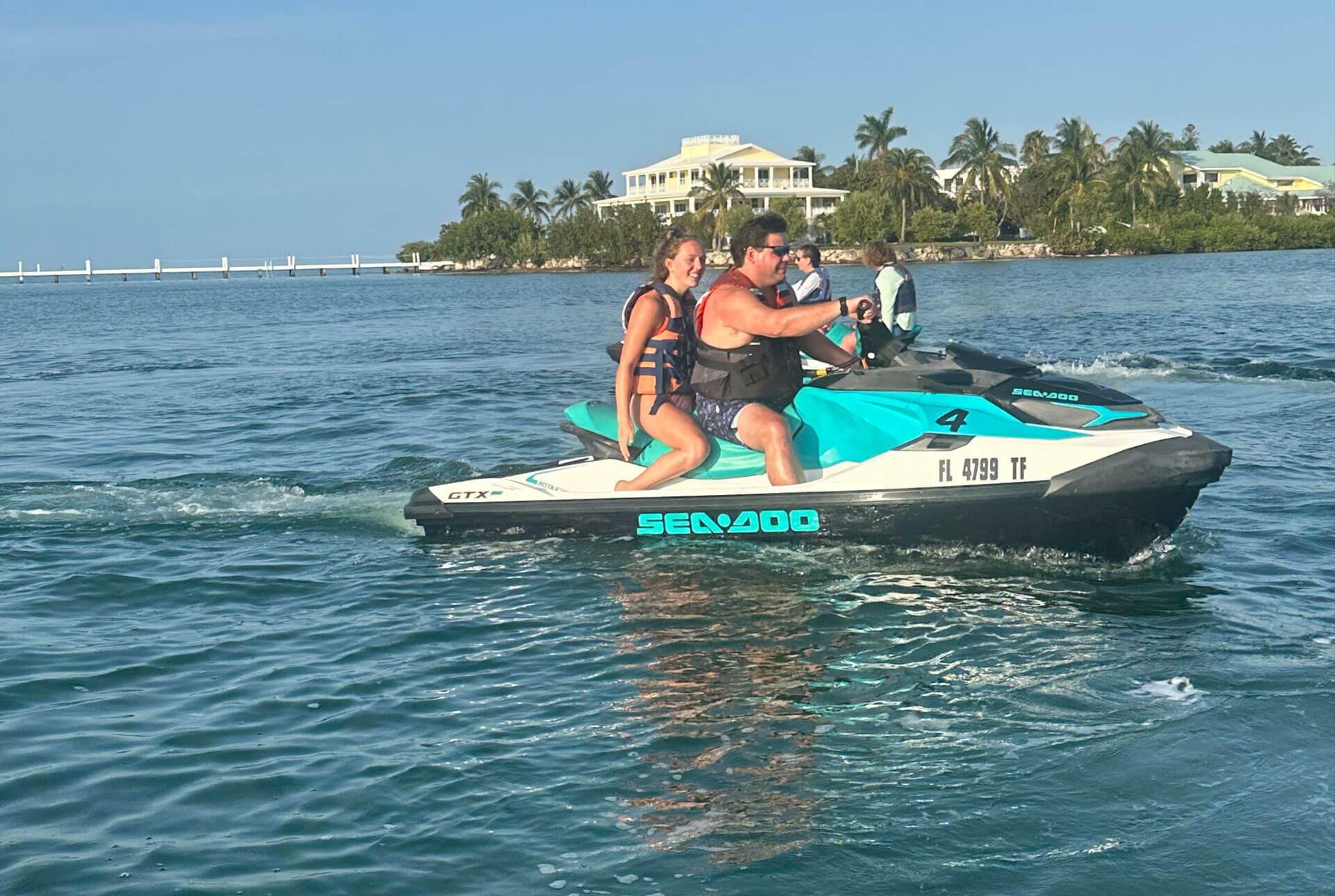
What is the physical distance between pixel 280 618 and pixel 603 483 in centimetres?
214

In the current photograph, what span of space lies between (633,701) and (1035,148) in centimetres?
9740

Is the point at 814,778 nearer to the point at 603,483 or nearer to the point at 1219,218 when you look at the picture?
the point at 603,483

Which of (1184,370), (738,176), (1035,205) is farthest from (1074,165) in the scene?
(1184,370)

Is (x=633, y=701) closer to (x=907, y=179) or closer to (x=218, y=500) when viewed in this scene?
(x=218, y=500)

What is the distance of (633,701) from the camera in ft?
19.0

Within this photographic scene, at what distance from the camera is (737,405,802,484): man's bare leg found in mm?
7773

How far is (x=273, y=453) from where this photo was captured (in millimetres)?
13078

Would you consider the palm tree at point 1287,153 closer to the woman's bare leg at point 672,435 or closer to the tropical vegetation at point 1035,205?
the tropical vegetation at point 1035,205

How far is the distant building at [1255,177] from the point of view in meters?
105

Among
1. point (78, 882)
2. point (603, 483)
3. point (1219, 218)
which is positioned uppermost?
point (1219, 218)

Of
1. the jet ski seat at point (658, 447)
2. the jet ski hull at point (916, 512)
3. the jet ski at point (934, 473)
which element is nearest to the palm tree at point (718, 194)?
the jet ski seat at point (658, 447)

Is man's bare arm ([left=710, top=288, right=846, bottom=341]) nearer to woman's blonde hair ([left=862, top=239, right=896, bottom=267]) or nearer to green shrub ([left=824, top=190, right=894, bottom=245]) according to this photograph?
woman's blonde hair ([left=862, top=239, right=896, bottom=267])

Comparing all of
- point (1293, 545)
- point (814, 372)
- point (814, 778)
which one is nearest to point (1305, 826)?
point (814, 778)

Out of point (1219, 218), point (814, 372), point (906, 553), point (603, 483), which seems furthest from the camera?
point (1219, 218)
